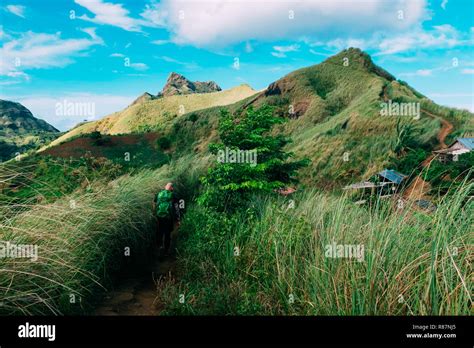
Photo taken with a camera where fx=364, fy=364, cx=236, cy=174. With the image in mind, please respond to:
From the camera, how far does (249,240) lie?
17.9 feet

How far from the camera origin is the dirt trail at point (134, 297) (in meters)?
4.53

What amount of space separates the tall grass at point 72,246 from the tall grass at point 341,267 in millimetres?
1074

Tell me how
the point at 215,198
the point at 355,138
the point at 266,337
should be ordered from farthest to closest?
the point at 355,138 → the point at 215,198 → the point at 266,337

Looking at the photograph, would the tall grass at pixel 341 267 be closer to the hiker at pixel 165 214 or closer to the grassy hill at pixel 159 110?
the hiker at pixel 165 214

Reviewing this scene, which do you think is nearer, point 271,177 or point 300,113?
point 271,177

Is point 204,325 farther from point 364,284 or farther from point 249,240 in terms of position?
point 249,240

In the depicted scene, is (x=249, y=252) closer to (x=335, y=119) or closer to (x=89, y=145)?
(x=335, y=119)

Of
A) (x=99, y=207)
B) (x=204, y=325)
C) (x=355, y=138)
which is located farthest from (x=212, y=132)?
(x=204, y=325)

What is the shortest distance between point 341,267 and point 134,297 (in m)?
2.97

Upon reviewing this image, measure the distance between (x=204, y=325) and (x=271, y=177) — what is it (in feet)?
23.0

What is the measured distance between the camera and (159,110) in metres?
70.6

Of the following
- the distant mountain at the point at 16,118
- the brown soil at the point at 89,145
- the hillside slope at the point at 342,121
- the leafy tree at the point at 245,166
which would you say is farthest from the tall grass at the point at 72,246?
the distant mountain at the point at 16,118

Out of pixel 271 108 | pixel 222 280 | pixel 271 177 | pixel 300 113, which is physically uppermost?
pixel 300 113

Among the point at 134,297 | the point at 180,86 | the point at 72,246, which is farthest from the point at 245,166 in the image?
the point at 180,86
